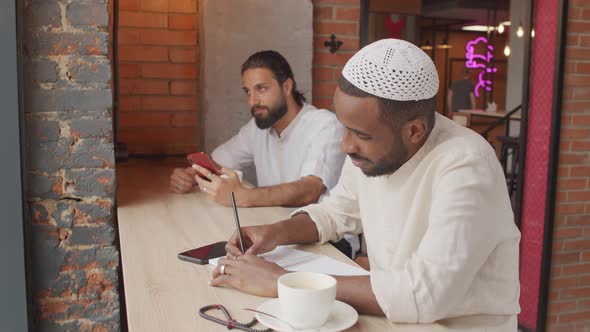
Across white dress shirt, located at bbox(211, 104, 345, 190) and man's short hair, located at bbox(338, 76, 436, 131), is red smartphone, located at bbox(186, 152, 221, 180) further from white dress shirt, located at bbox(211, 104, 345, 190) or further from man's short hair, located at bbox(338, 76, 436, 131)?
man's short hair, located at bbox(338, 76, 436, 131)

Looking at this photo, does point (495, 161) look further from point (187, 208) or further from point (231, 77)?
point (231, 77)

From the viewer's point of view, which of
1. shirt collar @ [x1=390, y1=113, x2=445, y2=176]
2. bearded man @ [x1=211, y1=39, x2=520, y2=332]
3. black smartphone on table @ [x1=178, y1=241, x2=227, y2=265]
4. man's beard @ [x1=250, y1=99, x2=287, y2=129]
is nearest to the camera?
bearded man @ [x1=211, y1=39, x2=520, y2=332]

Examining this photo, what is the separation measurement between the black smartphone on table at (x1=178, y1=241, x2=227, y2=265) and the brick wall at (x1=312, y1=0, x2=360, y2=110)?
1.83m

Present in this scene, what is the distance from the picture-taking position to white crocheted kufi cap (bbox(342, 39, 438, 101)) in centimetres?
129

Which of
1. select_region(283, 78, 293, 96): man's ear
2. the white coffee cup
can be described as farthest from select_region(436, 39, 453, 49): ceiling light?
the white coffee cup

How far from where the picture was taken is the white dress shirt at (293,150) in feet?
8.43

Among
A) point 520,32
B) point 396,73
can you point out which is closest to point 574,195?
point 396,73

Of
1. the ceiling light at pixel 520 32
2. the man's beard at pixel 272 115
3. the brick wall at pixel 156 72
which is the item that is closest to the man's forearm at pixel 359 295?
the man's beard at pixel 272 115

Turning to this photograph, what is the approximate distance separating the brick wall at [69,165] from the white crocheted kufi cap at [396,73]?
1065 millimetres

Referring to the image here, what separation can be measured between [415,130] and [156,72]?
8.29 ft

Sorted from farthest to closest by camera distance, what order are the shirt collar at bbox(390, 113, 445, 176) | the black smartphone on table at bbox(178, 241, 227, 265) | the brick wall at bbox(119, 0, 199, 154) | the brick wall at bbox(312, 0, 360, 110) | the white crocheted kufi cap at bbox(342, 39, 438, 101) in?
the brick wall at bbox(119, 0, 199, 154) < the brick wall at bbox(312, 0, 360, 110) < the black smartphone on table at bbox(178, 241, 227, 265) < the shirt collar at bbox(390, 113, 445, 176) < the white crocheted kufi cap at bbox(342, 39, 438, 101)

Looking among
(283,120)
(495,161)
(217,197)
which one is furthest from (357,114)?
(283,120)

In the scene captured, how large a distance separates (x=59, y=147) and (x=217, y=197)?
1.95ft

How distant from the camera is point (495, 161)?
130 cm
